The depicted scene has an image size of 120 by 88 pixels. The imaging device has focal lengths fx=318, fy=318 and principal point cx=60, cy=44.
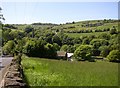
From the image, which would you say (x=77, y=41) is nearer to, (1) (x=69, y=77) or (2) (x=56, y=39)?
(2) (x=56, y=39)

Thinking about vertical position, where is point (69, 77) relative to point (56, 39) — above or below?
above

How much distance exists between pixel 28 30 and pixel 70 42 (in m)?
28.3

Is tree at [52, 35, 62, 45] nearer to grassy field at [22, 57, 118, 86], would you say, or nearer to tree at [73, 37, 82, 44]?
tree at [73, 37, 82, 44]

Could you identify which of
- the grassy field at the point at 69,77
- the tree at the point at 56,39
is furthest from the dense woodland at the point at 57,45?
the grassy field at the point at 69,77

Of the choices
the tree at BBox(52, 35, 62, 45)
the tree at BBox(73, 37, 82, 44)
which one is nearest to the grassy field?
the tree at BBox(52, 35, 62, 45)

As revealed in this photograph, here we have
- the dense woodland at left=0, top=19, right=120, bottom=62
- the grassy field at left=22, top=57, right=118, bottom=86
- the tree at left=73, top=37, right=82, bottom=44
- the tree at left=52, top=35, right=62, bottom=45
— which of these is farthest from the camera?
the tree at left=73, top=37, right=82, bottom=44

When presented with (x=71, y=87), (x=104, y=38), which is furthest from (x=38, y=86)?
(x=104, y=38)

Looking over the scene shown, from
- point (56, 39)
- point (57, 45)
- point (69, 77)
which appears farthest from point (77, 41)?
point (69, 77)

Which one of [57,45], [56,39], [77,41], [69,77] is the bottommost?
[77,41]

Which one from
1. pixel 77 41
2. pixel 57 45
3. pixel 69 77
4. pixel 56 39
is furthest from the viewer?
pixel 77 41

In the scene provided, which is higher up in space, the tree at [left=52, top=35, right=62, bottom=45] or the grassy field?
the grassy field

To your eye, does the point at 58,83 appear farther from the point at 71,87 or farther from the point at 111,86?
the point at 111,86

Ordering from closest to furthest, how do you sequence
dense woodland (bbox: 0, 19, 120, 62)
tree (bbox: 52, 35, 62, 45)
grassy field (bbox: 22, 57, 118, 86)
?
1. grassy field (bbox: 22, 57, 118, 86)
2. dense woodland (bbox: 0, 19, 120, 62)
3. tree (bbox: 52, 35, 62, 45)

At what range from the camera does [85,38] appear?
150 meters
